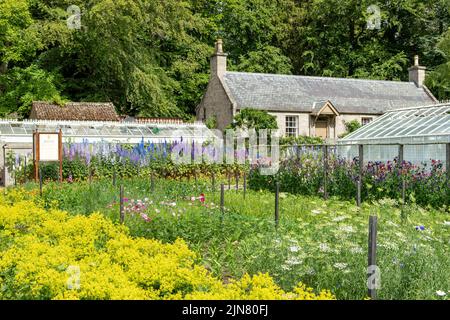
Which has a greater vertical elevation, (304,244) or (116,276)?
(304,244)

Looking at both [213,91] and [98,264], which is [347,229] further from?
[213,91]

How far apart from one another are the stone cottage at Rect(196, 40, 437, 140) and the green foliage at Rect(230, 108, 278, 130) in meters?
1.41

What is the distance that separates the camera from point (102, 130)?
87.1ft

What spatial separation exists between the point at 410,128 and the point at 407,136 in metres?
0.89

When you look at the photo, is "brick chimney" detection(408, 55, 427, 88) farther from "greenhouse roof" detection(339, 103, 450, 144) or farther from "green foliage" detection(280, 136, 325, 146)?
"greenhouse roof" detection(339, 103, 450, 144)

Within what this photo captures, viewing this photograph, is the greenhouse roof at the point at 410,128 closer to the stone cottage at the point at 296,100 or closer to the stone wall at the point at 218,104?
the stone cottage at the point at 296,100

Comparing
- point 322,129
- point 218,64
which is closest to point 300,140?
point 322,129

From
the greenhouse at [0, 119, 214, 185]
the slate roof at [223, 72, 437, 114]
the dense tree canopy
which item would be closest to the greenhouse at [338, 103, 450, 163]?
the greenhouse at [0, 119, 214, 185]

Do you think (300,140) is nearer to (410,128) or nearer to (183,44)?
(410,128)

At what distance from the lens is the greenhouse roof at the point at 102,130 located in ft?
82.2

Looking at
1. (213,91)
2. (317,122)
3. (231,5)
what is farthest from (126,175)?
(231,5)

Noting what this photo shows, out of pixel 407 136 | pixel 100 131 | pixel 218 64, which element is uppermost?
pixel 218 64

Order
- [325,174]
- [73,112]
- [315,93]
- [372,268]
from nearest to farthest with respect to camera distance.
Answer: [372,268]
[325,174]
[73,112]
[315,93]

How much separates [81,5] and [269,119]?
46.2 ft
